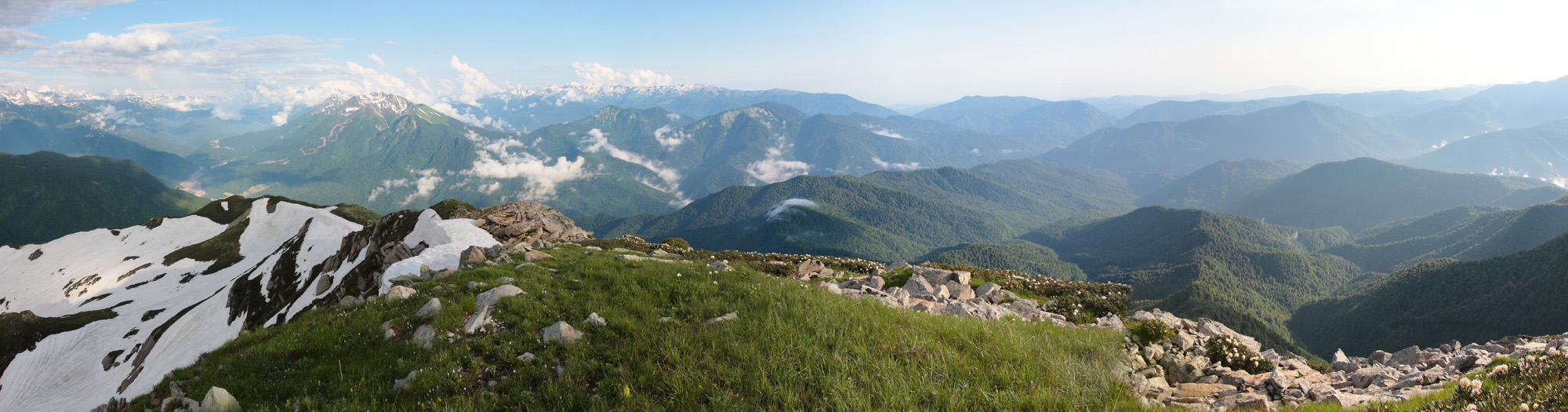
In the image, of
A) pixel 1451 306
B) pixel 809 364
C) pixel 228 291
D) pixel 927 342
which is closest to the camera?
pixel 809 364

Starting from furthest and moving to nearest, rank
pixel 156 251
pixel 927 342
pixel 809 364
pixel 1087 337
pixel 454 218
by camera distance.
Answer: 1. pixel 156 251
2. pixel 454 218
3. pixel 1087 337
4. pixel 927 342
5. pixel 809 364

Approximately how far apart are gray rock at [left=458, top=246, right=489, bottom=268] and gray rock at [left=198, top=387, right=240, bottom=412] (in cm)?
1050

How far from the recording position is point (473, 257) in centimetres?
1880

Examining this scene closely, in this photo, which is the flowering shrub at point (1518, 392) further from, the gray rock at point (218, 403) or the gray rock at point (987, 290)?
the gray rock at point (218, 403)

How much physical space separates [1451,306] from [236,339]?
552 feet

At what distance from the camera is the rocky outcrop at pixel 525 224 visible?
31.2 meters

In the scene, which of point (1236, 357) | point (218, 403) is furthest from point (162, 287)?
point (1236, 357)

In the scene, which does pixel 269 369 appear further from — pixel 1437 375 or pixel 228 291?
pixel 228 291

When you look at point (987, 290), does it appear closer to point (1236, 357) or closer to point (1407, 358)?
point (1236, 357)

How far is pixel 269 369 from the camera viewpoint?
861cm

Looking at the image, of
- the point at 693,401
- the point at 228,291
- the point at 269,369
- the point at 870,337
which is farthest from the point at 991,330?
the point at 228,291

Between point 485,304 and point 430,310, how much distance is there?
1053 mm

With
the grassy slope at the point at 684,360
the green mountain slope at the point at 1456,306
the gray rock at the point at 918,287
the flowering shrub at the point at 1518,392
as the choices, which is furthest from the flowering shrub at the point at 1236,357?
the green mountain slope at the point at 1456,306

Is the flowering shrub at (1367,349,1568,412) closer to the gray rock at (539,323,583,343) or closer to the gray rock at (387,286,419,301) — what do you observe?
the gray rock at (539,323,583,343)
